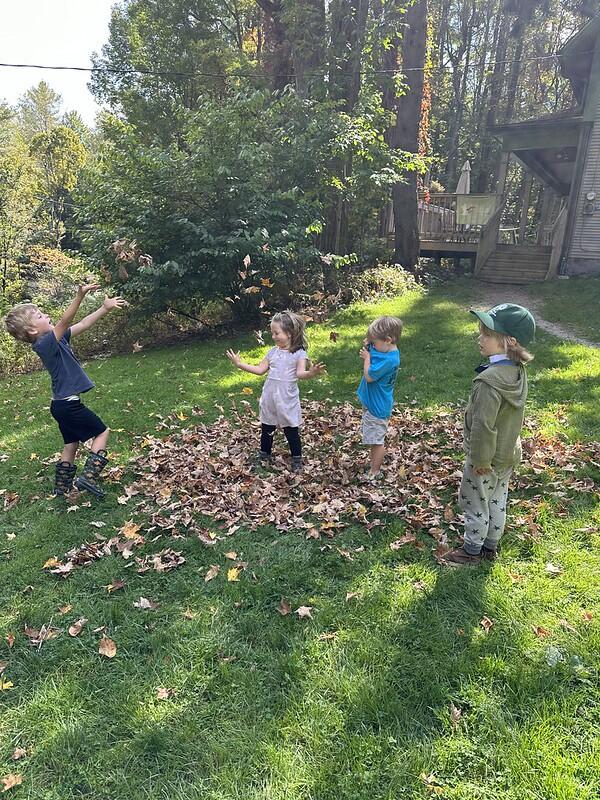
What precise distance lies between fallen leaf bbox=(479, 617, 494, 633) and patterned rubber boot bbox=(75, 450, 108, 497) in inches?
127

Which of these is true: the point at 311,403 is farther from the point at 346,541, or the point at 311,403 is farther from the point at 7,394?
the point at 7,394

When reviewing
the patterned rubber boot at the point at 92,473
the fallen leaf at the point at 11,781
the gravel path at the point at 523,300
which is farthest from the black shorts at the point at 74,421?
the gravel path at the point at 523,300

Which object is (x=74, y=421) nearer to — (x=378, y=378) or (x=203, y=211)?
(x=378, y=378)

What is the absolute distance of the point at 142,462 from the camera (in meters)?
5.16

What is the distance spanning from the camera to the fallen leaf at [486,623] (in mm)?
2911

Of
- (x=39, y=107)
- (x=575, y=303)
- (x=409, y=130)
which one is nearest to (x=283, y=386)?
(x=575, y=303)

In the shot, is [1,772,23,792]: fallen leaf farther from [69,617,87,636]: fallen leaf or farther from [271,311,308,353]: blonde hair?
[271,311,308,353]: blonde hair

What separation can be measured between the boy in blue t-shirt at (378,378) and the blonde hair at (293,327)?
57 centimetres

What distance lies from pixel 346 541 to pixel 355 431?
6.85ft

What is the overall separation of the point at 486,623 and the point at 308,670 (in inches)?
42.2

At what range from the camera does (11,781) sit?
2.19 metres

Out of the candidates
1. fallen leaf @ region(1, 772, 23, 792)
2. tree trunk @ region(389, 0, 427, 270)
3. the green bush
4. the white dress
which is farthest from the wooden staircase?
fallen leaf @ region(1, 772, 23, 792)

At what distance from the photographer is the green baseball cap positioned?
304 cm

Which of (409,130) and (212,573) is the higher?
(409,130)
